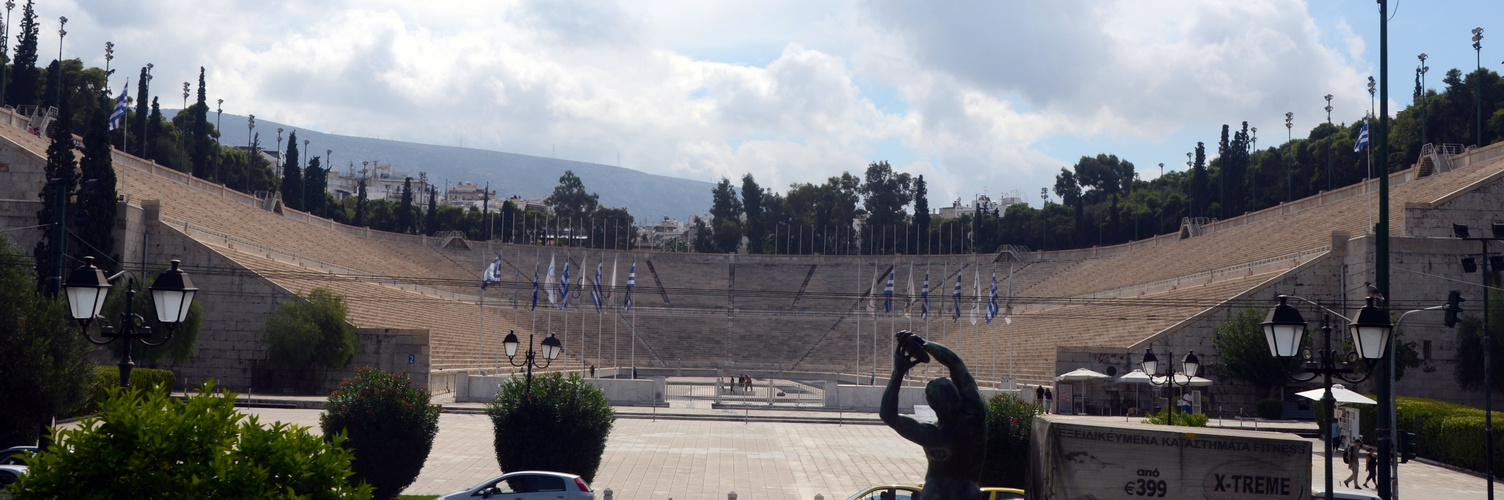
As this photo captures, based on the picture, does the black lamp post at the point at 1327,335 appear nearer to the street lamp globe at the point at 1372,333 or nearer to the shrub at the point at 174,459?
the street lamp globe at the point at 1372,333

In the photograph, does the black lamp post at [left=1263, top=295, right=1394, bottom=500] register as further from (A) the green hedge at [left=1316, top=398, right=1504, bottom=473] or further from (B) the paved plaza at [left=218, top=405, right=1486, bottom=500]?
(A) the green hedge at [left=1316, top=398, right=1504, bottom=473]

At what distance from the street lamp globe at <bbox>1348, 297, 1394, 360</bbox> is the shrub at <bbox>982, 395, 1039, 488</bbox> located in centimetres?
549

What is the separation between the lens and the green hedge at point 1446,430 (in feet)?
81.4

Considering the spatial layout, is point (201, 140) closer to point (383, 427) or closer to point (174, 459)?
point (383, 427)

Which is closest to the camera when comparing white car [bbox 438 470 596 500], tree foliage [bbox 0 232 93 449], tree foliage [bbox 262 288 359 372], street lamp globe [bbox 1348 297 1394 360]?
street lamp globe [bbox 1348 297 1394 360]

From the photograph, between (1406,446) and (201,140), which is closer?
(1406,446)

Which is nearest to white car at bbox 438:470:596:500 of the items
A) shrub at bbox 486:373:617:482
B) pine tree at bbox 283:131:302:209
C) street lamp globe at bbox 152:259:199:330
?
shrub at bbox 486:373:617:482

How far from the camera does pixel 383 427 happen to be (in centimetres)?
1596

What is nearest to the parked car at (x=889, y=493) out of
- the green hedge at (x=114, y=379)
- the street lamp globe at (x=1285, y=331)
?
the street lamp globe at (x=1285, y=331)

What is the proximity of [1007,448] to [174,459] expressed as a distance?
A: 11.0 meters

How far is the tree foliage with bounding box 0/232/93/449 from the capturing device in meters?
19.5

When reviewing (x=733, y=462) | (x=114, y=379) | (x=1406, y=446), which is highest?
(x=1406, y=446)

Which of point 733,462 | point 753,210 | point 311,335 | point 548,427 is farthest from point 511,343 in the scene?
point 753,210

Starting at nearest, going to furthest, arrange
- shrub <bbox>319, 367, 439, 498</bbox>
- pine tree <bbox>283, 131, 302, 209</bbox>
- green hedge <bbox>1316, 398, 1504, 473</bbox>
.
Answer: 1. shrub <bbox>319, 367, 439, 498</bbox>
2. green hedge <bbox>1316, 398, 1504, 473</bbox>
3. pine tree <bbox>283, 131, 302, 209</bbox>
